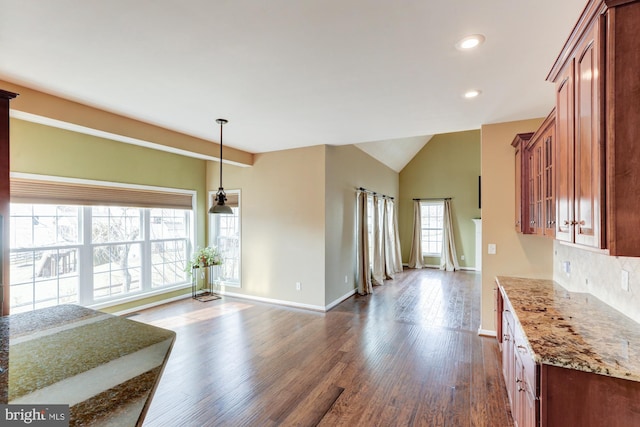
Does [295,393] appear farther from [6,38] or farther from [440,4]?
[6,38]

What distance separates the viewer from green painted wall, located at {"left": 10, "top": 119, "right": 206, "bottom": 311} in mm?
3691

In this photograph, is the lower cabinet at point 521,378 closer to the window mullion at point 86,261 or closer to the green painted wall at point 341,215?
the green painted wall at point 341,215

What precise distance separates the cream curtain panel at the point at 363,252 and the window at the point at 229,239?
7.83ft

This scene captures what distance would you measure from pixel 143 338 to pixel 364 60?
7.74 feet

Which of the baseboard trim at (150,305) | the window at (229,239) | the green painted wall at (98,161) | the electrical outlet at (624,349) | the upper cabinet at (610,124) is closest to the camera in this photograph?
the upper cabinet at (610,124)

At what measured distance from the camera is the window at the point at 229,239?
234 inches

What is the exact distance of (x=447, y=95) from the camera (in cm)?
298

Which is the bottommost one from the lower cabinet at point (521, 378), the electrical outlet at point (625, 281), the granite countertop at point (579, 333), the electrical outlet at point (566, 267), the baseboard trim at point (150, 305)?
the baseboard trim at point (150, 305)

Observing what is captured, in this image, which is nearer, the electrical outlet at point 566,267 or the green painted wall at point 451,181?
the electrical outlet at point 566,267

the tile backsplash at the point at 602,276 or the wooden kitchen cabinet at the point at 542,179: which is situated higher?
the wooden kitchen cabinet at the point at 542,179

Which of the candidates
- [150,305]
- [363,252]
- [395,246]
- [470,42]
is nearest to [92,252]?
[150,305]

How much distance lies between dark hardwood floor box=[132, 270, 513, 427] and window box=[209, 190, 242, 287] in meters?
0.95

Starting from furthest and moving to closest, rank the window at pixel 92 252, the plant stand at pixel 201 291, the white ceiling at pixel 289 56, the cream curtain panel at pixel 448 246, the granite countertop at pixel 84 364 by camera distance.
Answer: the cream curtain panel at pixel 448 246 < the plant stand at pixel 201 291 < the window at pixel 92 252 < the white ceiling at pixel 289 56 < the granite countertop at pixel 84 364

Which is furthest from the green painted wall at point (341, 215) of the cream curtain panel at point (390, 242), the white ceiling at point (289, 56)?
the white ceiling at point (289, 56)
